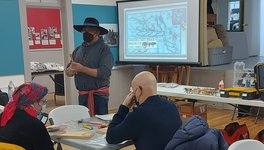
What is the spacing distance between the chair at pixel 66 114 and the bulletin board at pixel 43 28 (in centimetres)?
470

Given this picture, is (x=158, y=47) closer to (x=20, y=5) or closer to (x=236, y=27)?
(x=20, y=5)

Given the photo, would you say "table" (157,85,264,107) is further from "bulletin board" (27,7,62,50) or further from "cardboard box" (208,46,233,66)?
"bulletin board" (27,7,62,50)

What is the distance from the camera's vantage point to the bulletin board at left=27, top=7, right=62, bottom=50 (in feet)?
23.7

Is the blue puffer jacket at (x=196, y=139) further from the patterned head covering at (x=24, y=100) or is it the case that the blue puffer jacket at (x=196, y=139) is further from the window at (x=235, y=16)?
the window at (x=235, y=16)

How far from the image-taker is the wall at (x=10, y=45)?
428 cm

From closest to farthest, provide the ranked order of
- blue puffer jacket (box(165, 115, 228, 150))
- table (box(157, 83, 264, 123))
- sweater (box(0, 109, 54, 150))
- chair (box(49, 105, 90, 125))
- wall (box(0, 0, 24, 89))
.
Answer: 1. blue puffer jacket (box(165, 115, 228, 150))
2. sweater (box(0, 109, 54, 150))
3. chair (box(49, 105, 90, 125))
4. table (box(157, 83, 264, 123))
5. wall (box(0, 0, 24, 89))

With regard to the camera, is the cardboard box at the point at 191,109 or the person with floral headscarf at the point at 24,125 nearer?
the person with floral headscarf at the point at 24,125

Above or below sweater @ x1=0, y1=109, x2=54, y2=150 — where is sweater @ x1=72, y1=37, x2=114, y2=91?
above

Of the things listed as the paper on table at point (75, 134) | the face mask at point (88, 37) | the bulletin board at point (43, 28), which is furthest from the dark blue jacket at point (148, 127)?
the bulletin board at point (43, 28)

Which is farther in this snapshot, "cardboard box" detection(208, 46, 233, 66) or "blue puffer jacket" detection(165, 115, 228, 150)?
"cardboard box" detection(208, 46, 233, 66)

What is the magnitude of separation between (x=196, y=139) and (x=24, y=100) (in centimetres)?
104

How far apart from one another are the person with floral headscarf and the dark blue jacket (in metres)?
0.41

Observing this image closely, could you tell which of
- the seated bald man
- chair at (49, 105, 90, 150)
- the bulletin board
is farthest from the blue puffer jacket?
the bulletin board

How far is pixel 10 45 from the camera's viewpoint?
436 centimetres
